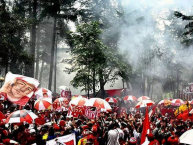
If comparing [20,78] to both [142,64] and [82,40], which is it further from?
[142,64]

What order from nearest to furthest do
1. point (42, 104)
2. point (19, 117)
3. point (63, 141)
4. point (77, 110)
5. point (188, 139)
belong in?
point (188, 139) → point (63, 141) → point (19, 117) → point (77, 110) → point (42, 104)

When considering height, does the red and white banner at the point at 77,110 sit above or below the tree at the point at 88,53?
below

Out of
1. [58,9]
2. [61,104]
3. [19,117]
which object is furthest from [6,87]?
[58,9]

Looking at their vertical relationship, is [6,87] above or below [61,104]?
above

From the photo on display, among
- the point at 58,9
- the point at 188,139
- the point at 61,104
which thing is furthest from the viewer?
the point at 58,9

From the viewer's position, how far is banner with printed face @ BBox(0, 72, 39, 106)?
25.1 feet

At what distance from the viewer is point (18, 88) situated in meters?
7.77

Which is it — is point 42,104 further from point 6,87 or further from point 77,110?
point 6,87

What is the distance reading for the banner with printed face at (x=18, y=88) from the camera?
765 cm

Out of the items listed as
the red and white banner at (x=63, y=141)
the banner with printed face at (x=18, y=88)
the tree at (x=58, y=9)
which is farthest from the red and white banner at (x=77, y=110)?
the tree at (x=58, y=9)

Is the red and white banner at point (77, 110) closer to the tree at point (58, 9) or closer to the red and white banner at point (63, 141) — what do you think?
the red and white banner at point (63, 141)

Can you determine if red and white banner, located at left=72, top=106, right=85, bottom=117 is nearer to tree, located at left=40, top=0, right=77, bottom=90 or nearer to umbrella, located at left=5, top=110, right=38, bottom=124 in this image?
umbrella, located at left=5, top=110, right=38, bottom=124

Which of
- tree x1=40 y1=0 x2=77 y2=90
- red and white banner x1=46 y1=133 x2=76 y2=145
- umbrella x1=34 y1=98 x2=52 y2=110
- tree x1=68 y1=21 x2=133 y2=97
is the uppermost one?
tree x1=40 y1=0 x2=77 y2=90

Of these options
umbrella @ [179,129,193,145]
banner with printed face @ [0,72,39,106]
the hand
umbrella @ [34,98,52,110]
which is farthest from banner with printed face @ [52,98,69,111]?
umbrella @ [179,129,193,145]
